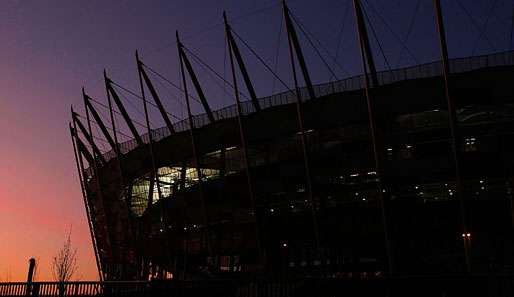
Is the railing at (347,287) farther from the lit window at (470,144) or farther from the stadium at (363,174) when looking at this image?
the lit window at (470,144)

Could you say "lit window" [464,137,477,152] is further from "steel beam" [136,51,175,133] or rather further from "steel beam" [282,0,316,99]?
"steel beam" [136,51,175,133]

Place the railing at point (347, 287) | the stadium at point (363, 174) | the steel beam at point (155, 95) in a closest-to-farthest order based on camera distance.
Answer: the railing at point (347, 287) → the stadium at point (363, 174) → the steel beam at point (155, 95)

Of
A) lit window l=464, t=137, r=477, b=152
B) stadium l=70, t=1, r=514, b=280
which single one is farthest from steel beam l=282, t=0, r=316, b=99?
lit window l=464, t=137, r=477, b=152

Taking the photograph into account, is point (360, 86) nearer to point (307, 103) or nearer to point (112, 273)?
point (307, 103)

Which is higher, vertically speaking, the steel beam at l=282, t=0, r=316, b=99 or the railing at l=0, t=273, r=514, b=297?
the steel beam at l=282, t=0, r=316, b=99

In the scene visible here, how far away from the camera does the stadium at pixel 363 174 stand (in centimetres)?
2852

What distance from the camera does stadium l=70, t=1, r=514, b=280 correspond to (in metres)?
28.5

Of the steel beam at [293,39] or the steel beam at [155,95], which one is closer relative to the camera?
the steel beam at [293,39]

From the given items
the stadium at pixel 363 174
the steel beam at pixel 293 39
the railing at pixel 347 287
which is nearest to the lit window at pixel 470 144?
the stadium at pixel 363 174

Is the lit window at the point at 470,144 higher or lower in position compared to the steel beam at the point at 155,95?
lower

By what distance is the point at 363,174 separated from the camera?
103ft

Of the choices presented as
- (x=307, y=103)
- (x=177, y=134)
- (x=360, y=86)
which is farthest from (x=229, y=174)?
(x=360, y=86)

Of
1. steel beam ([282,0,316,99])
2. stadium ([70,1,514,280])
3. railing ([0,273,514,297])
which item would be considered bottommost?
railing ([0,273,514,297])

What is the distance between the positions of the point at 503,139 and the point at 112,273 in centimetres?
3694
